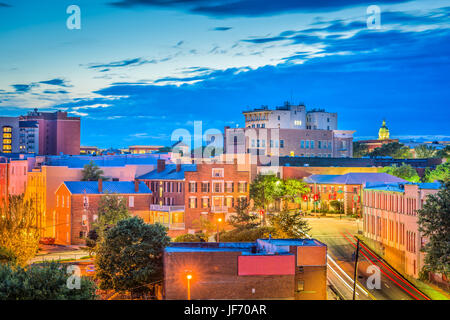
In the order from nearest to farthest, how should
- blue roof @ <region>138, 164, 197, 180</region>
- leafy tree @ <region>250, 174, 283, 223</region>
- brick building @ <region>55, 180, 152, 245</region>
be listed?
brick building @ <region>55, 180, 152, 245</region>, blue roof @ <region>138, 164, 197, 180</region>, leafy tree @ <region>250, 174, 283, 223</region>

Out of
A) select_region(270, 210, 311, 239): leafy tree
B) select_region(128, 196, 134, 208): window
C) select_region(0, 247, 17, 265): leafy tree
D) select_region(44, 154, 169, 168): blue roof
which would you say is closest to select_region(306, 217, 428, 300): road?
select_region(270, 210, 311, 239): leafy tree

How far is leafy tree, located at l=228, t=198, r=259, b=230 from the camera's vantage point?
67438 mm

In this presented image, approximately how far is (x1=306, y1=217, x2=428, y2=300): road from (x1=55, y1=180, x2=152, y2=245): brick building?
23.4m

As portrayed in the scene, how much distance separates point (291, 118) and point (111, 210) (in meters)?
104

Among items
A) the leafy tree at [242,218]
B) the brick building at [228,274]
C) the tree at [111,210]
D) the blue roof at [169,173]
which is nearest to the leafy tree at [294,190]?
the blue roof at [169,173]

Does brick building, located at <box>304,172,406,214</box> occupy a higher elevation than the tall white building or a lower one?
lower

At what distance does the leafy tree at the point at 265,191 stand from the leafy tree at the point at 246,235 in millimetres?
21502

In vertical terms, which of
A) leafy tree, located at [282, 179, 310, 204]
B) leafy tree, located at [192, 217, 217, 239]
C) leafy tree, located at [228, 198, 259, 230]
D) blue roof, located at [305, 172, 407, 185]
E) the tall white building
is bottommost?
leafy tree, located at [192, 217, 217, 239]

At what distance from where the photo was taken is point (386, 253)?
199 ft

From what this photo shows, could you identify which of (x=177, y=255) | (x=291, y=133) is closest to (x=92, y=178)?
(x=177, y=255)

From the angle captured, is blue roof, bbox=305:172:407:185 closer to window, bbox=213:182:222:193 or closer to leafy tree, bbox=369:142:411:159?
window, bbox=213:182:222:193

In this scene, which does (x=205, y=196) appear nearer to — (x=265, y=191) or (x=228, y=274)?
(x=265, y=191)
